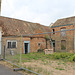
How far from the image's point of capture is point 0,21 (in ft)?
53.5

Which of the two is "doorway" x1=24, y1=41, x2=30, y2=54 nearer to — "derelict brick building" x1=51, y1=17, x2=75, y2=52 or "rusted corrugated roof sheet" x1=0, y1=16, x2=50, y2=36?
"rusted corrugated roof sheet" x1=0, y1=16, x2=50, y2=36

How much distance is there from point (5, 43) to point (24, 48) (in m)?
3.54

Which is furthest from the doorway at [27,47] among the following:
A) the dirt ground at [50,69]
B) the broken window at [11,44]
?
the dirt ground at [50,69]

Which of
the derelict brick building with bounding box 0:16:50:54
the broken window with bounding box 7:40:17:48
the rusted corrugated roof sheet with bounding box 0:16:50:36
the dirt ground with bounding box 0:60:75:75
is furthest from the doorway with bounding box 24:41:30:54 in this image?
the dirt ground with bounding box 0:60:75:75

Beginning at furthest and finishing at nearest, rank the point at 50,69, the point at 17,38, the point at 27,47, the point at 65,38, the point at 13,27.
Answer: the point at 65,38 < the point at 27,47 < the point at 13,27 < the point at 17,38 < the point at 50,69

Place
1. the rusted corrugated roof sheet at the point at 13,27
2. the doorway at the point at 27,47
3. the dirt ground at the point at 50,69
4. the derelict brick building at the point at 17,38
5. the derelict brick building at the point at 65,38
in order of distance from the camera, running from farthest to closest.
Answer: the doorway at the point at 27,47
the derelict brick building at the point at 65,38
the rusted corrugated roof sheet at the point at 13,27
the derelict brick building at the point at 17,38
the dirt ground at the point at 50,69

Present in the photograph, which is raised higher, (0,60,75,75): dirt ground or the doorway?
the doorway

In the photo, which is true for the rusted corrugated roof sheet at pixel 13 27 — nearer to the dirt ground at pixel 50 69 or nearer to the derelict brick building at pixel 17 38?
the derelict brick building at pixel 17 38

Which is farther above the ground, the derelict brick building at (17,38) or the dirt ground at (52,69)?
the derelict brick building at (17,38)

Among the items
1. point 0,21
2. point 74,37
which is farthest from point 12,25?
point 74,37

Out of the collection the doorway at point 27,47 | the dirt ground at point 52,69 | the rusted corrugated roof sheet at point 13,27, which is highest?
the rusted corrugated roof sheet at point 13,27

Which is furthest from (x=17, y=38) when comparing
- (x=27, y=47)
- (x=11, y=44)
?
(x=27, y=47)

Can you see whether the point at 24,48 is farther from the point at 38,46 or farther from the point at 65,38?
the point at 65,38

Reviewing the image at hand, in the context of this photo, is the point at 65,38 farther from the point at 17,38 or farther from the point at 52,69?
the point at 52,69
